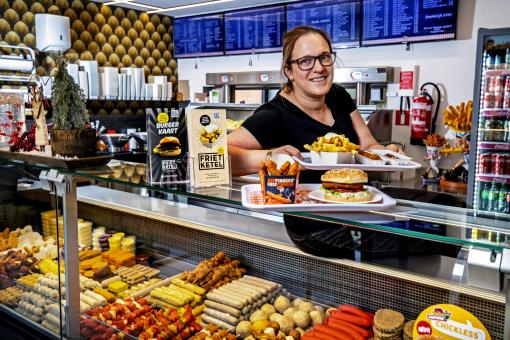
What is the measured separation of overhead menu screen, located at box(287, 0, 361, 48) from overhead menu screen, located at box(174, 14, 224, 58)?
57.3 inches

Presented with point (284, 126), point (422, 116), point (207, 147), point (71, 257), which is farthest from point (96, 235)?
point (422, 116)

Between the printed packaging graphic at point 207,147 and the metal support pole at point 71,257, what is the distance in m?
0.60

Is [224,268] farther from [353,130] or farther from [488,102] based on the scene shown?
[488,102]

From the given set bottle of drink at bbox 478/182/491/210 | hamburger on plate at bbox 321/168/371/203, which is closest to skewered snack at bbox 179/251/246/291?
hamburger on plate at bbox 321/168/371/203

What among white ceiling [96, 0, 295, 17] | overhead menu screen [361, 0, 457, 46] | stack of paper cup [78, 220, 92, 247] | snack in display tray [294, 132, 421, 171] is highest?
white ceiling [96, 0, 295, 17]

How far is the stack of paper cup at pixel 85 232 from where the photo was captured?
2495 millimetres

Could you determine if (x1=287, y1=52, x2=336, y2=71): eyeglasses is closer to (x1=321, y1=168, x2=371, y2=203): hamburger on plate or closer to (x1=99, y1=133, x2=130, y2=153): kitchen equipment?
(x1=321, y1=168, x2=371, y2=203): hamburger on plate

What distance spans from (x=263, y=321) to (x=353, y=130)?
46.1 inches

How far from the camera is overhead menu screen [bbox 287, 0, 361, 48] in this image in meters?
5.73

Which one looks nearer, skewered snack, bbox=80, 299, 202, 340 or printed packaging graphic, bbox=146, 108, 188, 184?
printed packaging graphic, bbox=146, 108, 188, 184

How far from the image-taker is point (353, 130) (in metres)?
2.56

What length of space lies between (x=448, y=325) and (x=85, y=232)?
193cm

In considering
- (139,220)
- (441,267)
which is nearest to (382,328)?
(441,267)

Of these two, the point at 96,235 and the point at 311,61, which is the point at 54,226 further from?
the point at 311,61
